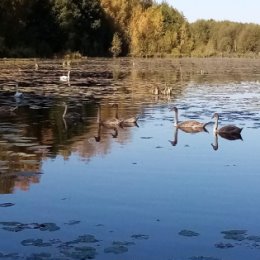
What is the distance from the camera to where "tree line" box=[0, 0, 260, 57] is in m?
67.6

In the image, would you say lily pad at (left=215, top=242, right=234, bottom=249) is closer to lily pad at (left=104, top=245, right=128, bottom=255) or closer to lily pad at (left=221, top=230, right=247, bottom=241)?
lily pad at (left=221, top=230, right=247, bottom=241)

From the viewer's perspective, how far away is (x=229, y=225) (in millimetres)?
7715

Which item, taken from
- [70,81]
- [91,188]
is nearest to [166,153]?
[91,188]

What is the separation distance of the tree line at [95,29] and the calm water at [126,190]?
48818mm

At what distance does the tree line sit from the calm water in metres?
48.8

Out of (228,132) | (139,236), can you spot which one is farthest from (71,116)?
(139,236)

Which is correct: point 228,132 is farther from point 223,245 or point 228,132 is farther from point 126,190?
point 223,245

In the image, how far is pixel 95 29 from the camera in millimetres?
81938

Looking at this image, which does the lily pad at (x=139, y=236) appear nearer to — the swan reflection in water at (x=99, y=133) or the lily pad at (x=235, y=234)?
the lily pad at (x=235, y=234)

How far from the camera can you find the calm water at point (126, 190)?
6.84 m

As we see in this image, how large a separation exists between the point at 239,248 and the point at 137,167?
4.63m

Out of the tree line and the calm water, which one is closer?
the calm water

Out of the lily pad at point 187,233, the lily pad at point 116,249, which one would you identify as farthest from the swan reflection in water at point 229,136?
the lily pad at point 116,249

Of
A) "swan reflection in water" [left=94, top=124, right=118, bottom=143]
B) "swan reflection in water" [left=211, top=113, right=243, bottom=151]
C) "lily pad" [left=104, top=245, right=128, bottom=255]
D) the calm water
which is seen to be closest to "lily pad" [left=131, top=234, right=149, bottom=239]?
the calm water
